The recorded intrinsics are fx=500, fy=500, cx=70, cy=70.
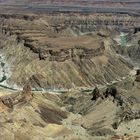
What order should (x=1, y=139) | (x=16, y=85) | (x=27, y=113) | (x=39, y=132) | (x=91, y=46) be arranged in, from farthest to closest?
(x=91, y=46) → (x=16, y=85) → (x=27, y=113) → (x=39, y=132) → (x=1, y=139)

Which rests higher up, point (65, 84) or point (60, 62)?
point (60, 62)

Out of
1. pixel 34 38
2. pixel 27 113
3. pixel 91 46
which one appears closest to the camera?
pixel 27 113

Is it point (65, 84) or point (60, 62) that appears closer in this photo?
point (65, 84)

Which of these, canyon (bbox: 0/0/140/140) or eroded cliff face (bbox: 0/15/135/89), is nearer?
canyon (bbox: 0/0/140/140)

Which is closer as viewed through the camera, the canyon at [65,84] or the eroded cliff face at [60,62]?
the canyon at [65,84]

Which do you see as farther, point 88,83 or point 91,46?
point 91,46

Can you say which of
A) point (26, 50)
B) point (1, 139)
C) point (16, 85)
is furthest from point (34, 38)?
point (1, 139)

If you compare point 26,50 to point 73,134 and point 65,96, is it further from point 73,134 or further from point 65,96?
point 73,134
